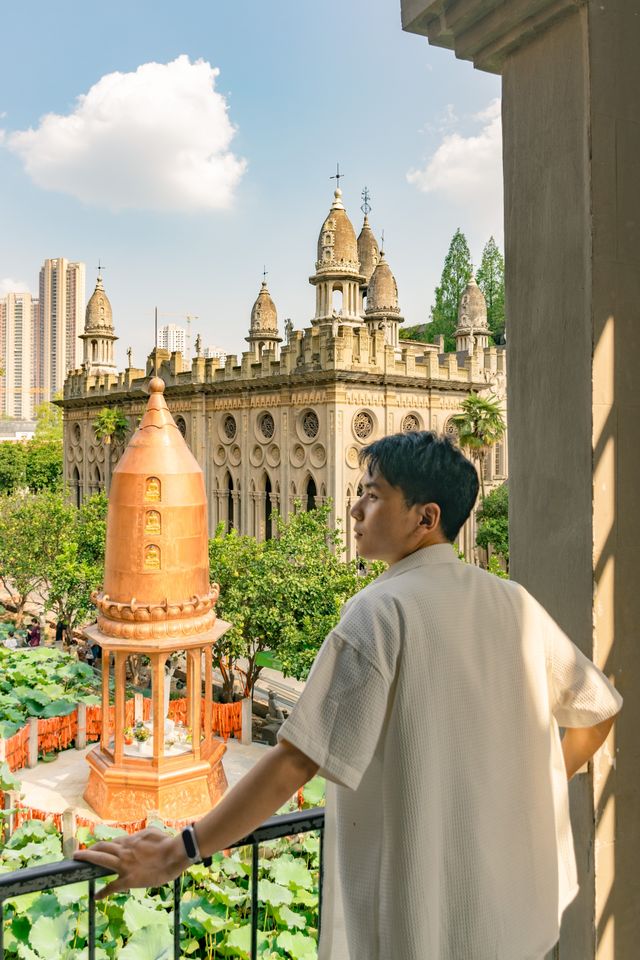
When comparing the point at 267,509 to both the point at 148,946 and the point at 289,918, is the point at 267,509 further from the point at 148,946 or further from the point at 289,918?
the point at 148,946

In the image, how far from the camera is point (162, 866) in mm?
1921

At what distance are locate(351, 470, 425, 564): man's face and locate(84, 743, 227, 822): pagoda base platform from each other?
1095 cm

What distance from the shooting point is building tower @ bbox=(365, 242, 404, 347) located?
3675 cm

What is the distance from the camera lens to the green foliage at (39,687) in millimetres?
14570

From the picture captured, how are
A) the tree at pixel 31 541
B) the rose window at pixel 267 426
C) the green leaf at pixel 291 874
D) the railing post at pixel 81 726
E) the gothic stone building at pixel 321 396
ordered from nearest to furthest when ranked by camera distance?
the green leaf at pixel 291 874
the railing post at pixel 81 726
the tree at pixel 31 541
the gothic stone building at pixel 321 396
the rose window at pixel 267 426

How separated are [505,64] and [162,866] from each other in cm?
280

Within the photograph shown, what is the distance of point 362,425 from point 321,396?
1850 mm

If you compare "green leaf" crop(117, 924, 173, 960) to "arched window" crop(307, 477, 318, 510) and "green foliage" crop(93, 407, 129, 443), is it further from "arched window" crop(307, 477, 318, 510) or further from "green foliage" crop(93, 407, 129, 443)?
"green foliage" crop(93, 407, 129, 443)

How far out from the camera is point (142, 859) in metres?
1.95

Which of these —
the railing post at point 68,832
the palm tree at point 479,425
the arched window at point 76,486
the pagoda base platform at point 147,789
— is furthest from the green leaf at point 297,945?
the arched window at point 76,486

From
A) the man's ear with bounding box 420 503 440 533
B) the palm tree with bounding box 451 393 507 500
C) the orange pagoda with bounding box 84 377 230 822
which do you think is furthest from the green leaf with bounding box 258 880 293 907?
the palm tree with bounding box 451 393 507 500

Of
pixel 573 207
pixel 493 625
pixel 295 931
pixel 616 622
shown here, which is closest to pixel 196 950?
pixel 295 931

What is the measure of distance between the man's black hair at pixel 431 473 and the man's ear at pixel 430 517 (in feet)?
0.05

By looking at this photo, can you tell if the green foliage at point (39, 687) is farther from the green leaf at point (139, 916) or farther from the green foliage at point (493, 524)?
the green foliage at point (493, 524)
